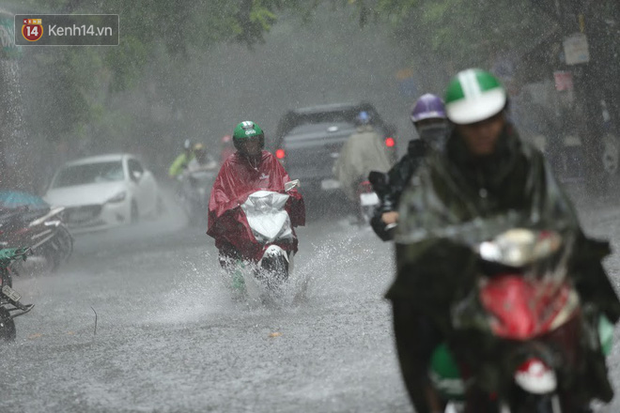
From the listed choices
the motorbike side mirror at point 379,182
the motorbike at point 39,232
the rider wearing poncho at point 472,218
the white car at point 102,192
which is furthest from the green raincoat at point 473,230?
the white car at point 102,192

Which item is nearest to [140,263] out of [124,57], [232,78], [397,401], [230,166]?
[124,57]

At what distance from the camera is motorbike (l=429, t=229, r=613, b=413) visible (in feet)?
11.3

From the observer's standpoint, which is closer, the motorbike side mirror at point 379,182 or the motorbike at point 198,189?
the motorbike side mirror at point 379,182

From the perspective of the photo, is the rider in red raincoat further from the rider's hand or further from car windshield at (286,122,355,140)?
car windshield at (286,122,355,140)

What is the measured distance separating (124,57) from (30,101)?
13.1ft

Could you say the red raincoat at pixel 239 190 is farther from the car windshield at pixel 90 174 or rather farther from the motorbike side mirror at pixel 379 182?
the car windshield at pixel 90 174

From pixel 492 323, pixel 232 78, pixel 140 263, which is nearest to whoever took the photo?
pixel 492 323

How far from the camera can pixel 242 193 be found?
10.5 meters

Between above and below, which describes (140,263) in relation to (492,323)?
below

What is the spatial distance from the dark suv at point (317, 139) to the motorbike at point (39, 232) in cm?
446

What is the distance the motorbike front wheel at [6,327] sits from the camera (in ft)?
32.5

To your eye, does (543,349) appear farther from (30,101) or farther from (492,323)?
(30,101)

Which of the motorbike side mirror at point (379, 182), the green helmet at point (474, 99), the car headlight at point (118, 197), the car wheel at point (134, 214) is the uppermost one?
the green helmet at point (474, 99)

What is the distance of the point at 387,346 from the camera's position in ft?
26.0
